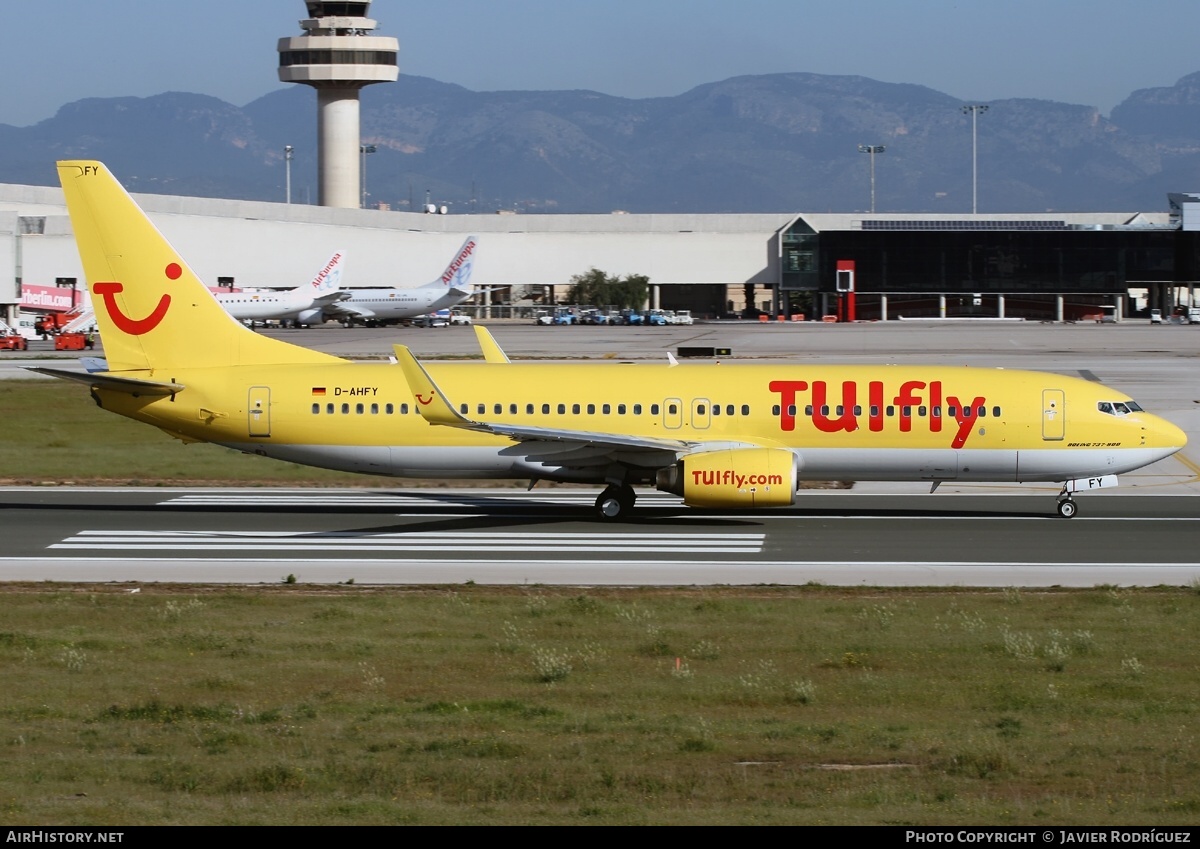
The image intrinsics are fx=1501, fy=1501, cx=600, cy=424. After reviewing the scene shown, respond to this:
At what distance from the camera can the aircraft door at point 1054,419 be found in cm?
3662

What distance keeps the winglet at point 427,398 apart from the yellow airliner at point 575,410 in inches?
92.2

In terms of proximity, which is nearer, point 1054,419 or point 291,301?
point 1054,419

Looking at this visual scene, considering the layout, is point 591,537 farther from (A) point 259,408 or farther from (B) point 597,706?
(B) point 597,706

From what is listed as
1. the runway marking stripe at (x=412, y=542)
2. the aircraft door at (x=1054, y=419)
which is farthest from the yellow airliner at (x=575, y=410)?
the runway marking stripe at (x=412, y=542)

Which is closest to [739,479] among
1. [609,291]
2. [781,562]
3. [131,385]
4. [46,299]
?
[781,562]

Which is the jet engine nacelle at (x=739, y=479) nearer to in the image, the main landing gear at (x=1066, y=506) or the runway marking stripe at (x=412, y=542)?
the runway marking stripe at (x=412, y=542)

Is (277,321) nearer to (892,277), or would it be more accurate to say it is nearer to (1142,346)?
(892,277)

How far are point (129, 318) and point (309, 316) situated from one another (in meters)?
99.4

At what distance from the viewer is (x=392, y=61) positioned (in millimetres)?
194625

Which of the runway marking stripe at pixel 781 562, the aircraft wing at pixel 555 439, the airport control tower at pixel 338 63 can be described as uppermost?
the airport control tower at pixel 338 63

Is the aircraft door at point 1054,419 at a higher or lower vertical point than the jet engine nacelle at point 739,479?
higher

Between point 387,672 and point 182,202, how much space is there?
456 ft

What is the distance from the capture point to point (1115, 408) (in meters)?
37.1

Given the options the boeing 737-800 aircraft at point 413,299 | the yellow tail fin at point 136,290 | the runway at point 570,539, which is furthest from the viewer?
the boeing 737-800 aircraft at point 413,299
